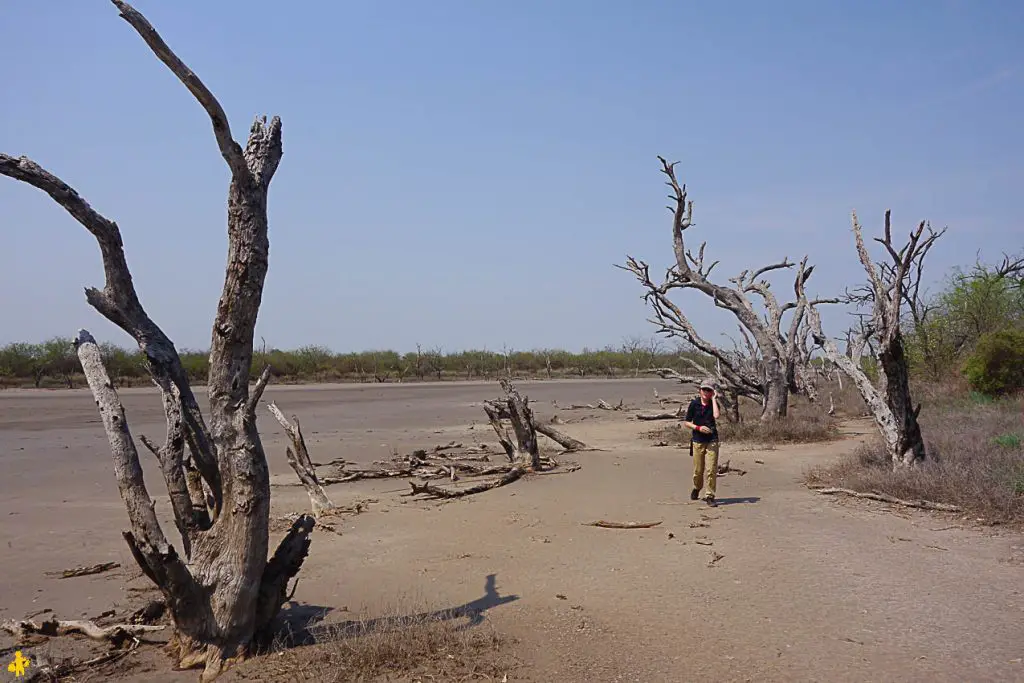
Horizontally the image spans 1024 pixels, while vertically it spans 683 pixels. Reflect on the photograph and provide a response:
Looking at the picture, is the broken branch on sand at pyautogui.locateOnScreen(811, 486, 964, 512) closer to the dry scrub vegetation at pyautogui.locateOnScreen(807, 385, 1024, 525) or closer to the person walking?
the dry scrub vegetation at pyautogui.locateOnScreen(807, 385, 1024, 525)

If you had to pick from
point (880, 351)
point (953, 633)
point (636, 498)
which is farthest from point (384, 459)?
point (953, 633)

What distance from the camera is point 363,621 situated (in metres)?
5.80

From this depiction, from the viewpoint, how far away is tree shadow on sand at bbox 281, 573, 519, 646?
18.0 feet

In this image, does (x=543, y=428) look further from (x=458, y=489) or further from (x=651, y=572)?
(x=651, y=572)

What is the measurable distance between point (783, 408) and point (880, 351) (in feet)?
24.8

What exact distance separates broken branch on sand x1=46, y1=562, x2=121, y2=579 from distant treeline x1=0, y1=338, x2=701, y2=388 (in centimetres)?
3432

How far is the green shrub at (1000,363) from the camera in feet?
61.3

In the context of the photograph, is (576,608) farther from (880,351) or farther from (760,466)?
(760,466)

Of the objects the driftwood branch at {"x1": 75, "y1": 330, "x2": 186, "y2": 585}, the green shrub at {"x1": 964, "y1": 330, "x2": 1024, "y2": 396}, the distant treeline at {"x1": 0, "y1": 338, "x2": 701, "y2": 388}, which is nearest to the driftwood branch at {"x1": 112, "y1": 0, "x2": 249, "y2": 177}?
the driftwood branch at {"x1": 75, "y1": 330, "x2": 186, "y2": 585}

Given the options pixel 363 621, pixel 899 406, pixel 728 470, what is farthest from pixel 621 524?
pixel 899 406

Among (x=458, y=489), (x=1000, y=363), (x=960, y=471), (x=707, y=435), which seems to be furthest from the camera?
(x=1000, y=363)

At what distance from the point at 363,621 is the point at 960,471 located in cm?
770

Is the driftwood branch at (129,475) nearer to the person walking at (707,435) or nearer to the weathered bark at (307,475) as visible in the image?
the weathered bark at (307,475)

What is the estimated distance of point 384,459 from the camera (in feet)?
51.2
